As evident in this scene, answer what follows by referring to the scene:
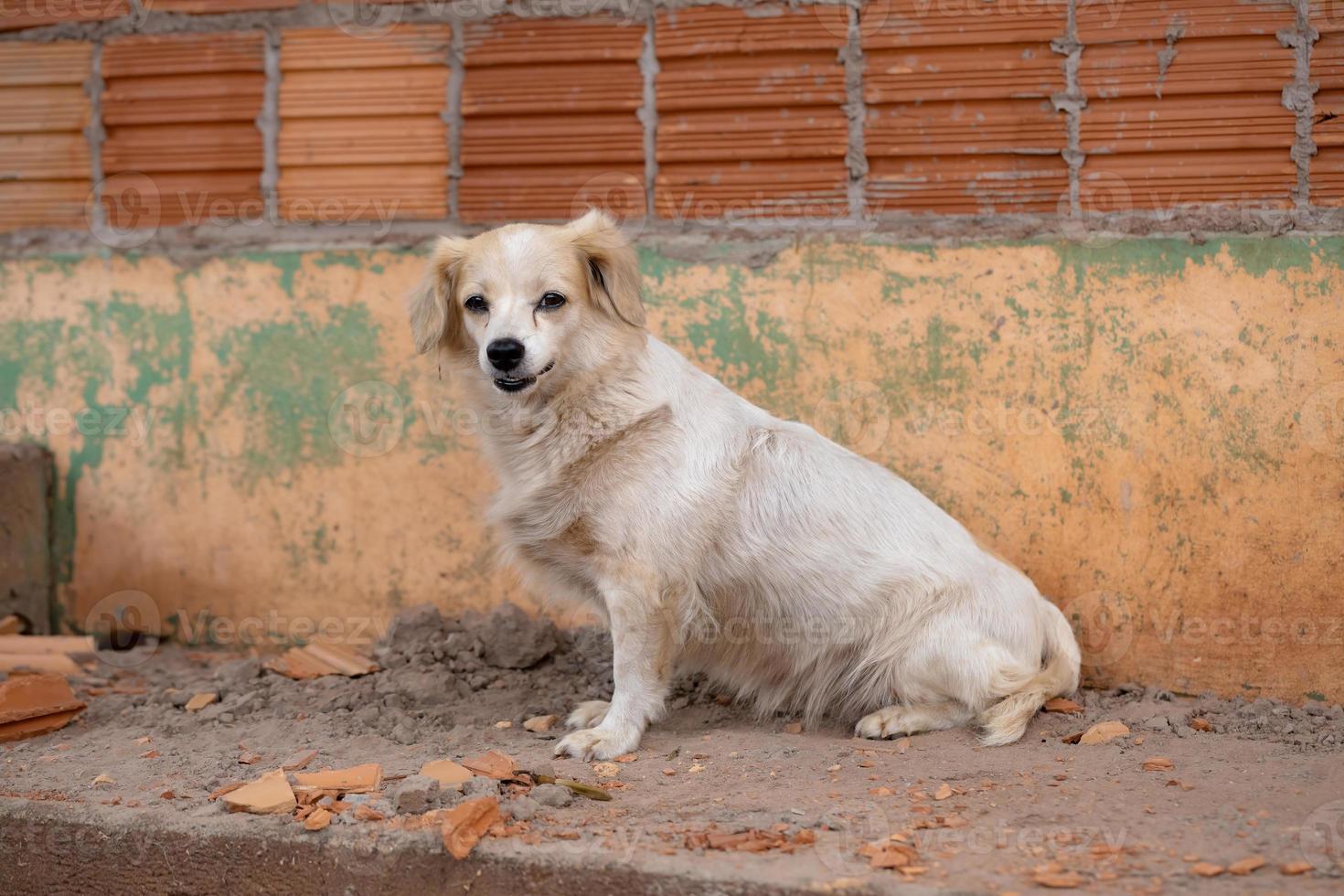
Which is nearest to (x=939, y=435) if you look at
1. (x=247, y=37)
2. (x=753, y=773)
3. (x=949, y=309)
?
(x=949, y=309)

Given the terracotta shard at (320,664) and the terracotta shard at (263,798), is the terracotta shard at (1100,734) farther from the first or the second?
the terracotta shard at (320,664)

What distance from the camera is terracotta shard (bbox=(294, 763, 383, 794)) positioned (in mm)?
3002

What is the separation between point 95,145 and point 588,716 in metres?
3.33

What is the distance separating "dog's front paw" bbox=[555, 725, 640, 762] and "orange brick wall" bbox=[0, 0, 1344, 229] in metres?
2.04

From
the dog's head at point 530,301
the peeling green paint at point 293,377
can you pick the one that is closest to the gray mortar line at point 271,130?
the peeling green paint at point 293,377

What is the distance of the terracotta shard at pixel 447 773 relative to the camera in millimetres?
2969

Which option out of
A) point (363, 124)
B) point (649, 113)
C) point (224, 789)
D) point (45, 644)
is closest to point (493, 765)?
point (224, 789)

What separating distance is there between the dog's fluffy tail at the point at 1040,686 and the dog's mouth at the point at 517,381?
173 centimetres

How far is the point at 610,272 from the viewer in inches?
143

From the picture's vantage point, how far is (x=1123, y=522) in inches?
159

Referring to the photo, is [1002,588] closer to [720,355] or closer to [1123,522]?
[1123,522]

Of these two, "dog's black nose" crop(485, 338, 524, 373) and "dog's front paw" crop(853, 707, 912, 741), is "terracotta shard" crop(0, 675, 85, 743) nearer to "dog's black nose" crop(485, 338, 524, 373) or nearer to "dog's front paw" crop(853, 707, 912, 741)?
"dog's black nose" crop(485, 338, 524, 373)

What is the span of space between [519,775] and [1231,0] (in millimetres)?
3525

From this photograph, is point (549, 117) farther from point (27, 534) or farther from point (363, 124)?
point (27, 534)
